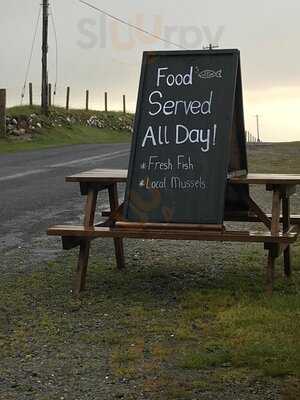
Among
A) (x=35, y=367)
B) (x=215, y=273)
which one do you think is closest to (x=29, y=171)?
(x=215, y=273)

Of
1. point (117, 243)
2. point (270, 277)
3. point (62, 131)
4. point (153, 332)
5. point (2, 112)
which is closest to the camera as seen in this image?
point (153, 332)

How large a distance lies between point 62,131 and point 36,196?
85.8ft

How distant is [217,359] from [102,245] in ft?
12.9

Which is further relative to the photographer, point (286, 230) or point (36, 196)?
point (36, 196)

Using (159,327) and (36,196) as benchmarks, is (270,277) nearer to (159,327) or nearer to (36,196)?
(159,327)

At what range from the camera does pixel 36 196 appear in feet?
41.3

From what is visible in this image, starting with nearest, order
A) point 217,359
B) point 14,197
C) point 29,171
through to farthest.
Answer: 1. point 217,359
2. point 14,197
3. point 29,171

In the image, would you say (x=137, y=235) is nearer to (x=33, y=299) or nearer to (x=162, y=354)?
(x=33, y=299)

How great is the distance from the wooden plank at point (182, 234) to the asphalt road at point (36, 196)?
222 cm

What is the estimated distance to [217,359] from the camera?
4168mm

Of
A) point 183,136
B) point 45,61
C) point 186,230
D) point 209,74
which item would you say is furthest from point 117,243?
point 45,61

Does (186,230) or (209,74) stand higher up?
(209,74)

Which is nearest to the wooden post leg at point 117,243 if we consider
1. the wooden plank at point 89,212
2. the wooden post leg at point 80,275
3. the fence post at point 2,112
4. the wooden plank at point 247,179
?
the wooden plank at point 247,179

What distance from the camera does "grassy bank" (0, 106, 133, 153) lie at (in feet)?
105
